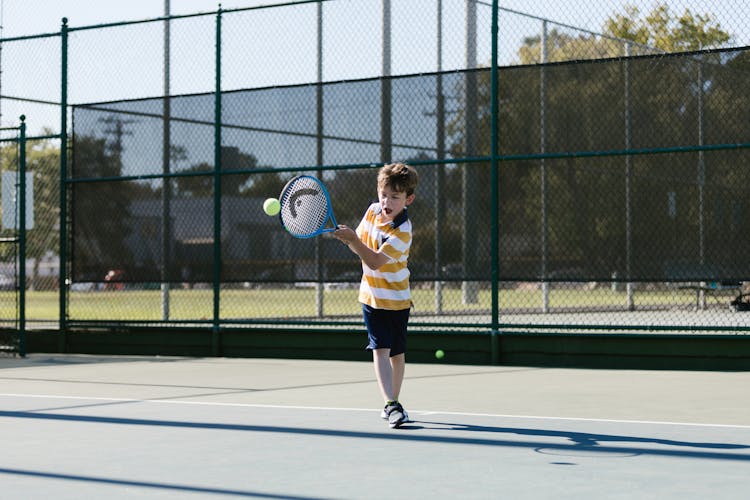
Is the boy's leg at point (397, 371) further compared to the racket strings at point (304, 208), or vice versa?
the boy's leg at point (397, 371)

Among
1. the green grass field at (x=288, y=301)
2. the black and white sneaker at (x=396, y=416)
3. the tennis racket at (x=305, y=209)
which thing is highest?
the tennis racket at (x=305, y=209)

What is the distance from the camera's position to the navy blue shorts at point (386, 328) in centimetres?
693

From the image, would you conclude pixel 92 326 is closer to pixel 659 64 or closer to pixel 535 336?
pixel 535 336

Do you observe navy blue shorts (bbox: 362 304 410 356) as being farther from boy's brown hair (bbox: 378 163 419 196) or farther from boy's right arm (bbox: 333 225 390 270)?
boy's brown hair (bbox: 378 163 419 196)

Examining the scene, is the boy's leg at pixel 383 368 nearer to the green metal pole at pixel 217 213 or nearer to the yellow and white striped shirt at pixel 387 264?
the yellow and white striped shirt at pixel 387 264

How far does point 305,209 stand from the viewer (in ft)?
21.4

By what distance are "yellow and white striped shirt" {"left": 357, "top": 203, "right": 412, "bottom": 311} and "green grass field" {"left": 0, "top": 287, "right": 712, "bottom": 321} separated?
619 centimetres

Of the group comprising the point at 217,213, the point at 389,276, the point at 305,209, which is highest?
the point at 217,213

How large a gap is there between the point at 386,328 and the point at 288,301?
7.55 meters

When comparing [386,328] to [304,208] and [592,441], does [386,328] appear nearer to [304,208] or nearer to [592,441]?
[304,208]

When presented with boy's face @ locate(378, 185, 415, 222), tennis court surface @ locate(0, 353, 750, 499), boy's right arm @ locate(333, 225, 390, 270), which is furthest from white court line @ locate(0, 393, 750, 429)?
boy's face @ locate(378, 185, 415, 222)

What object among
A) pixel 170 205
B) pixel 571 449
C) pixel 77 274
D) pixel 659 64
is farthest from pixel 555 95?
pixel 571 449

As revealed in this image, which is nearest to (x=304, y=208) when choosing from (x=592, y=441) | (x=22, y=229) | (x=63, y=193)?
(x=592, y=441)

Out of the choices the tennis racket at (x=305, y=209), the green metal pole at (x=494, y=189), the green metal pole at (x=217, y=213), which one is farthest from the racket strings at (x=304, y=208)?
the green metal pole at (x=217, y=213)
